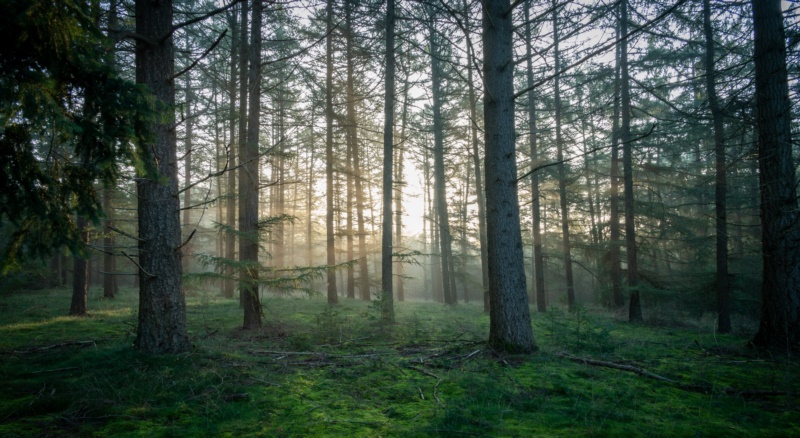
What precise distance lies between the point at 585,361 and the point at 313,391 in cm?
387

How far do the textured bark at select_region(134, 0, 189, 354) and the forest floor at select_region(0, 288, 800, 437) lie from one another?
347 mm

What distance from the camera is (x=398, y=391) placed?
3.97m

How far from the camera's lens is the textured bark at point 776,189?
19.7ft

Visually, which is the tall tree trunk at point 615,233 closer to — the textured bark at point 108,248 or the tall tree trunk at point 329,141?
the tall tree trunk at point 329,141

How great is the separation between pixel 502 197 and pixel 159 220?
5.09 metres

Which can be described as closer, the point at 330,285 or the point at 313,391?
the point at 313,391

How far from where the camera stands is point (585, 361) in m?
5.10

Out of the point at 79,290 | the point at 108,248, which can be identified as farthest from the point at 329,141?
the point at 79,290

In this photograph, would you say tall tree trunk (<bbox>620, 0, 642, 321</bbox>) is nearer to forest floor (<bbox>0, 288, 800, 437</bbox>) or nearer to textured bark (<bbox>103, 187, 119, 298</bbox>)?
forest floor (<bbox>0, 288, 800, 437</bbox>)

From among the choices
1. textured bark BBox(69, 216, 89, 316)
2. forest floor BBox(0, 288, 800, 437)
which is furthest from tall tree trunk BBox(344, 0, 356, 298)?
forest floor BBox(0, 288, 800, 437)

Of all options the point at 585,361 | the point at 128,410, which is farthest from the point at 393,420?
the point at 585,361

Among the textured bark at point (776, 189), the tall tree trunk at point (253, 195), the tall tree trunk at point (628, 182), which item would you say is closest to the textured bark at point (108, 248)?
the tall tree trunk at point (253, 195)

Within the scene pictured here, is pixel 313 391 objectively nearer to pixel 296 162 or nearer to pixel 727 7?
pixel 727 7

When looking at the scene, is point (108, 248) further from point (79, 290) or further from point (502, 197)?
point (502, 197)
